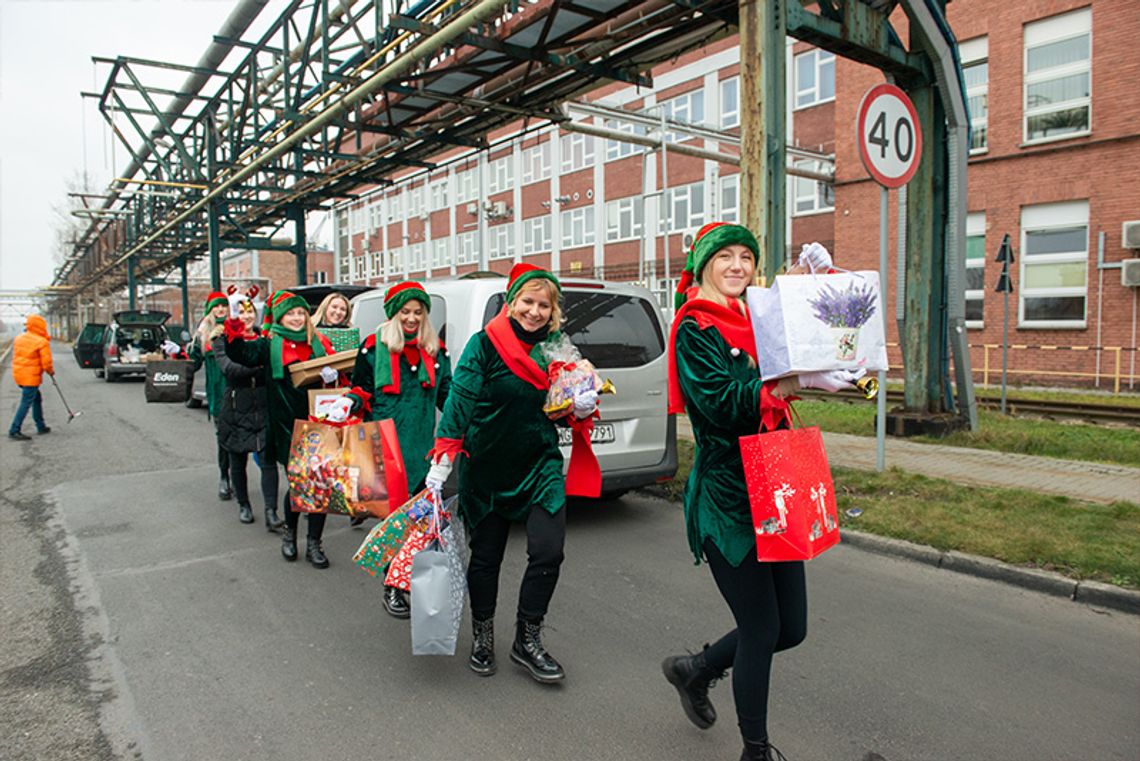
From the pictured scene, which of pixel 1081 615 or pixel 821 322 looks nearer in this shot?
pixel 821 322

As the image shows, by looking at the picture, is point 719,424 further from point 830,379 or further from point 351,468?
point 351,468

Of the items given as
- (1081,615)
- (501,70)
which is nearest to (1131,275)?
(501,70)

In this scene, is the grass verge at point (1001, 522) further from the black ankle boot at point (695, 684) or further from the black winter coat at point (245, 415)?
the black winter coat at point (245, 415)

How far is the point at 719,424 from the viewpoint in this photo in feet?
8.49

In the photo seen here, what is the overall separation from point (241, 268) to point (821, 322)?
8410 cm

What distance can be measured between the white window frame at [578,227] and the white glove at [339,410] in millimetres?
31171

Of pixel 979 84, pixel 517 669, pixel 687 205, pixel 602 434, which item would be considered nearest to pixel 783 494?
pixel 517 669

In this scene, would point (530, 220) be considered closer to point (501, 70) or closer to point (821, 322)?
point (501, 70)

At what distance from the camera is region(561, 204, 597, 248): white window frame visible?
35.7m

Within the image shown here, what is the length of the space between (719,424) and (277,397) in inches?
158

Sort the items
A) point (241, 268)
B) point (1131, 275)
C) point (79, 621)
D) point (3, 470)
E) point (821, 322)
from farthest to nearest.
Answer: point (241, 268) < point (1131, 275) < point (3, 470) < point (79, 621) < point (821, 322)

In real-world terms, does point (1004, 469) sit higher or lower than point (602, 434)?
Result: lower

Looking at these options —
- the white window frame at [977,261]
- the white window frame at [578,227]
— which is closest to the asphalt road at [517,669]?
the white window frame at [977,261]

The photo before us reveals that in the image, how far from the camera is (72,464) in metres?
9.80
